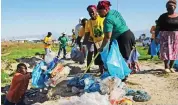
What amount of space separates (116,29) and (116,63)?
25.5 inches

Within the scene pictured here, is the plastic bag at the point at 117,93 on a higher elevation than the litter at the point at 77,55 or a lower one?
lower

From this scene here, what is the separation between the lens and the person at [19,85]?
6.23m

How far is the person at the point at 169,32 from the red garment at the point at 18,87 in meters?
3.39

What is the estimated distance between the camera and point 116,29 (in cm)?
→ 643

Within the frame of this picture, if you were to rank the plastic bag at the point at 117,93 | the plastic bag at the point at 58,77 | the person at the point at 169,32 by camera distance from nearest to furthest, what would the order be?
the plastic bag at the point at 117,93 → the plastic bag at the point at 58,77 → the person at the point at 169,32

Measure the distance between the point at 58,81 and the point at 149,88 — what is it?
5.55ft

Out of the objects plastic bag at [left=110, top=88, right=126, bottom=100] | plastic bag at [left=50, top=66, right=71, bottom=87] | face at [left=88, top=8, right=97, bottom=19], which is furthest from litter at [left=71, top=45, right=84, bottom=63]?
plastic bag at [left=110, top=88, right=126, bottom=100]

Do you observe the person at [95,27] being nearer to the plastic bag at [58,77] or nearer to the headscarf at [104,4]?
the headscarf at [104,4]

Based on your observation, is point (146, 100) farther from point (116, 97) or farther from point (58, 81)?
point (58, 81)

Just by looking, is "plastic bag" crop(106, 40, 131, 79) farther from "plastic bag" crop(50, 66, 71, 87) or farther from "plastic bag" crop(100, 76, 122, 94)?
"plastic bag" crop(50, 66, 71, 87)

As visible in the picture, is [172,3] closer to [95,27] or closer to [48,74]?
[95,27]

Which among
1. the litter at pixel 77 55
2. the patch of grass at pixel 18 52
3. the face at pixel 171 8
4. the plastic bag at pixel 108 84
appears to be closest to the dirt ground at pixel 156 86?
the plastic bag at pixel 108 84

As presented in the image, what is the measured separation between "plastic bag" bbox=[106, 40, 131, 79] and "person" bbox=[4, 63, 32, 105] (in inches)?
55.8

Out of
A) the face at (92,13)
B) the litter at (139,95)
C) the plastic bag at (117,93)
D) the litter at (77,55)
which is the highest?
the face at (92,13)
